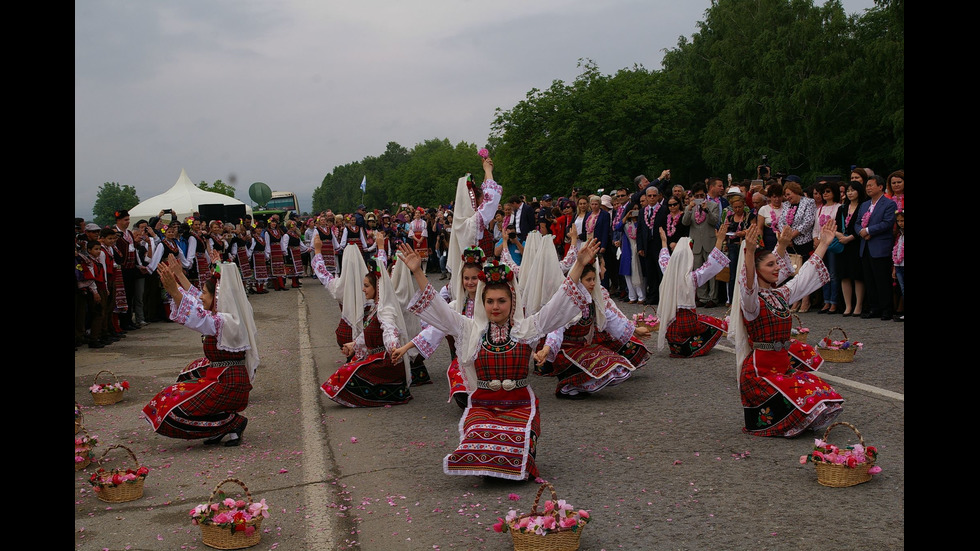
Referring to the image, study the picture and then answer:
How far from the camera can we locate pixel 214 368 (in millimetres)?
7168

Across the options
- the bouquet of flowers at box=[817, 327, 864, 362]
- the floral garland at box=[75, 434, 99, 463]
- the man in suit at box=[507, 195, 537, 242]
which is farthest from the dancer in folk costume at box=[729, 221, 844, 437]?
the man in suit at box=[507, 195, 537, 242]

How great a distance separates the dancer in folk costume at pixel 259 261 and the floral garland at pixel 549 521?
1905 centimetres

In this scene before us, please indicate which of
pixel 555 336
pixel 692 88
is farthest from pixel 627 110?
pixel 555 336

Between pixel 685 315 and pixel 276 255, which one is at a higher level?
pixel 276 255

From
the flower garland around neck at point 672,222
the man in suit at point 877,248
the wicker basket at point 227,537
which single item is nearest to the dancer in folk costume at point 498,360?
the wicker basket at point 227,537

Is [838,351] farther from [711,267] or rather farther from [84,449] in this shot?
[84,449]

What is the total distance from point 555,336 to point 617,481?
157 cm

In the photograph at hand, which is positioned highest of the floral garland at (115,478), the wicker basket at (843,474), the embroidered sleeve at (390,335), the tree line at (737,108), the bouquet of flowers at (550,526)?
the tree line at (737,108)

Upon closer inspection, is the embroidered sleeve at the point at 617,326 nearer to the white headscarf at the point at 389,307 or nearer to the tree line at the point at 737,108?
the white headscarf at the point at 389,307

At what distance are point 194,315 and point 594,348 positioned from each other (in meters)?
3.56

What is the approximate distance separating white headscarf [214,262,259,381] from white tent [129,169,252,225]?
122 ft

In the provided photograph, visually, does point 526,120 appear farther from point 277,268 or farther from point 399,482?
point 399,482

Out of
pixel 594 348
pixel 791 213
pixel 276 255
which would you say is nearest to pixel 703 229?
pixel 791 213

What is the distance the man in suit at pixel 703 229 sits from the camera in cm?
1401
